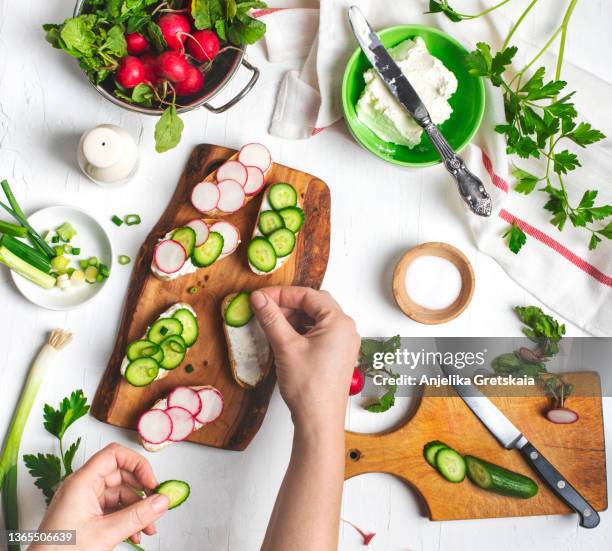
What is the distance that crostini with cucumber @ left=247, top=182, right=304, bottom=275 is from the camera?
8.43ft

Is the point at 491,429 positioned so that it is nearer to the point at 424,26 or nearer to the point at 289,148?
the point at 289,148

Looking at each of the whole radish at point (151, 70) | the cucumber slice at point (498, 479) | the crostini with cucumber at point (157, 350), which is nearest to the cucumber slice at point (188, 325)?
the crostini with cucumber at point (157, 350)

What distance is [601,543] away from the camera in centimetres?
A: 283

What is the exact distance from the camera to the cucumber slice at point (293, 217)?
2.61m

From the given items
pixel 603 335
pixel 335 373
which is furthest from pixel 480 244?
pixel 335 373

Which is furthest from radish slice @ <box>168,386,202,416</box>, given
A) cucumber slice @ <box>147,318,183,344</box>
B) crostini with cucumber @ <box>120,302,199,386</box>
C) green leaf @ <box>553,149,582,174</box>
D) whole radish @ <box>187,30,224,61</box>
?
green leaf @ <box>553,149,582,174</box>

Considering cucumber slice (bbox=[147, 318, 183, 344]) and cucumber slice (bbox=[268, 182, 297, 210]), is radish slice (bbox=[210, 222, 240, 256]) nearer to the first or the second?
cucumber slice (bbox=[268, 182, 297, 210])

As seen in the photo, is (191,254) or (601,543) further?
(601,543)

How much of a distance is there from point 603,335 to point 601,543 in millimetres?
926

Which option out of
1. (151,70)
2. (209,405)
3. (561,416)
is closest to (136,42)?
(151,70)

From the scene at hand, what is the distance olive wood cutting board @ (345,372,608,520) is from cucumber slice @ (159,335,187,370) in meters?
0.78

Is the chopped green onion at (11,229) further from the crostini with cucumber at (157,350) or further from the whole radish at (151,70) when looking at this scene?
the whole radish at (151,70)

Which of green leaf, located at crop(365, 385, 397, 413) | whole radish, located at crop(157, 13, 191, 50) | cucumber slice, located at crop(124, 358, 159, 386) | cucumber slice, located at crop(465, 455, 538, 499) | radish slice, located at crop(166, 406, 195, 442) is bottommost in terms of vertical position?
cucumber slice, located at crop(465, 455, 538, 499)

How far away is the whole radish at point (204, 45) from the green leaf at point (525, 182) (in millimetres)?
1331
